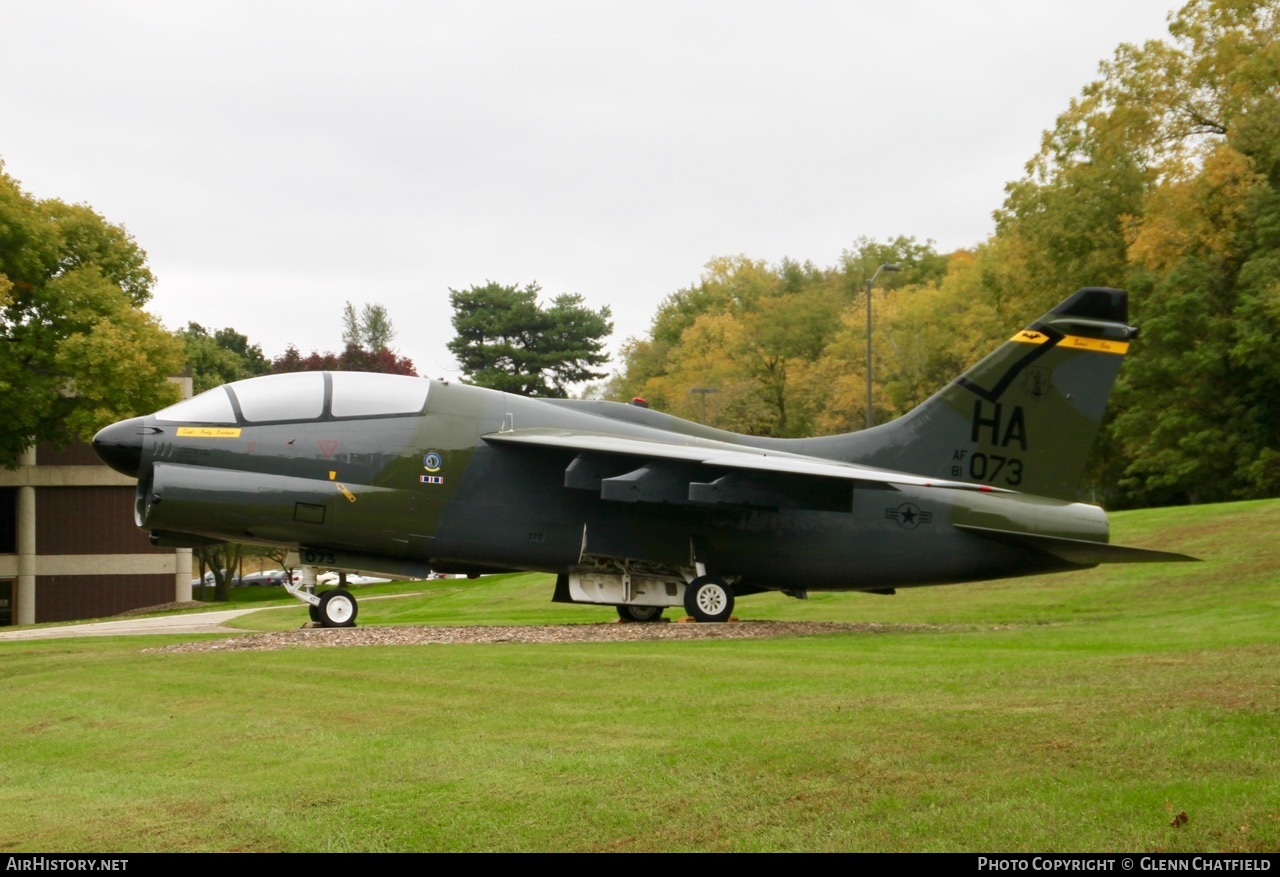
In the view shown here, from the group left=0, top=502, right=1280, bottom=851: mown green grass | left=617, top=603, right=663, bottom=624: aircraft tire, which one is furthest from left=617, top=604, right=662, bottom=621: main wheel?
left=0, top=502, right=1280, bottom=851: mown green grass

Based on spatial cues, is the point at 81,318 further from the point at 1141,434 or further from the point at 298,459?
the point at 1141,434

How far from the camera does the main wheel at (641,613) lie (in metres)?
21.0

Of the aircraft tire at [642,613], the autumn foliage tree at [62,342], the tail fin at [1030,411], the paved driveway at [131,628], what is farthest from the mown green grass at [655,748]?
the autumn foliage tree at [62,342]

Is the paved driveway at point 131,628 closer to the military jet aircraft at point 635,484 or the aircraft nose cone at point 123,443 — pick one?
the aircraft nose cone at point 123,443

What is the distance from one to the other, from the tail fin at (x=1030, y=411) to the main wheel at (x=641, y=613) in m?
3.90

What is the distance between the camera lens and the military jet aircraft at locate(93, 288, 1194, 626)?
59.9 feet

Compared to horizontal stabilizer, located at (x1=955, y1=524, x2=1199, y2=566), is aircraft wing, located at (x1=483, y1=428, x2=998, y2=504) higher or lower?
higher

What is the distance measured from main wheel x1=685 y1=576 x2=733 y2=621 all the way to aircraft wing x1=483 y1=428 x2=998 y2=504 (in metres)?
1.88

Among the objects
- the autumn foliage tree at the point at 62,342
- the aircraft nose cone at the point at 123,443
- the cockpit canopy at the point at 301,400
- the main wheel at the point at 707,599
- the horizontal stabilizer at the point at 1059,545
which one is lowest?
the main wheel at the point at 707,599

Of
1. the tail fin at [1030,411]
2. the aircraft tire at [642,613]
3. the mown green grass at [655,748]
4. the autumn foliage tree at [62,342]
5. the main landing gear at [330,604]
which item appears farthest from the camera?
the autumn foliage tree at [62,342]

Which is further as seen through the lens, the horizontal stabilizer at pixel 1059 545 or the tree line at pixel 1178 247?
the tree line at pixel 1178 247

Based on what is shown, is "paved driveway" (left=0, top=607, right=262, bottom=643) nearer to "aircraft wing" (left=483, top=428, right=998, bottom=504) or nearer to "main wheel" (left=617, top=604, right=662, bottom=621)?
"main wheel" (left=617, top=604, right=662, bottom=621)

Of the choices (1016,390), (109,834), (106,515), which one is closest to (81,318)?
(106,515)

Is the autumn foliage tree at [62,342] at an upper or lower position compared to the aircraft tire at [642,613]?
upper
